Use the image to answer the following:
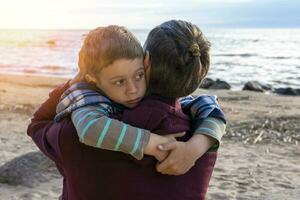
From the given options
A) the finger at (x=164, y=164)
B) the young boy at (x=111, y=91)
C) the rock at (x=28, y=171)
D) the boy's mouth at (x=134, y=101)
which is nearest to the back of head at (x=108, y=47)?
the young boy at (x=111, y=91)

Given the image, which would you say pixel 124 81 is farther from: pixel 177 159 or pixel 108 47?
pixel 177 159

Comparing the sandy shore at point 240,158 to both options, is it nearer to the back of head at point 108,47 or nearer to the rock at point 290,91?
the back of head at point 108,47

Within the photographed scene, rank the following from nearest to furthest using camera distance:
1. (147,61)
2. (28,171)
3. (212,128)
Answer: (147,61) → (212,128) → (28,171)

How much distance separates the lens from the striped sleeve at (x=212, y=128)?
1.99m

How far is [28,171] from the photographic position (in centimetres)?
572

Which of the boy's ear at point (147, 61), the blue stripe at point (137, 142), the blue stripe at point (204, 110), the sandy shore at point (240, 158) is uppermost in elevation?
the boy's ear at point (147, 61)

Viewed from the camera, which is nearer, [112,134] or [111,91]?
[112,134]

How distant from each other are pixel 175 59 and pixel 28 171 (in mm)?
4179

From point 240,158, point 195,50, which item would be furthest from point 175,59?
point 240,158

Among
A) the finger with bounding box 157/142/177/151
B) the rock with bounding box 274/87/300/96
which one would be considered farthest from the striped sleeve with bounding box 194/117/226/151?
the rock with bounding box 274/87/300/96

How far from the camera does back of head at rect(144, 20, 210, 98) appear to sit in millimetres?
1860

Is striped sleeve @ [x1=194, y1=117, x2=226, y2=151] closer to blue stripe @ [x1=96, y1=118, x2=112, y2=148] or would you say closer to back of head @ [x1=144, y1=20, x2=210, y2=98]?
back of head @ [x1=144, y1=20, x2=210, y2=98]

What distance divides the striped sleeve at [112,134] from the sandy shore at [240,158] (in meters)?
3.59

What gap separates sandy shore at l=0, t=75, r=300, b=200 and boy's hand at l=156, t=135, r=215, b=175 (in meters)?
3.54
